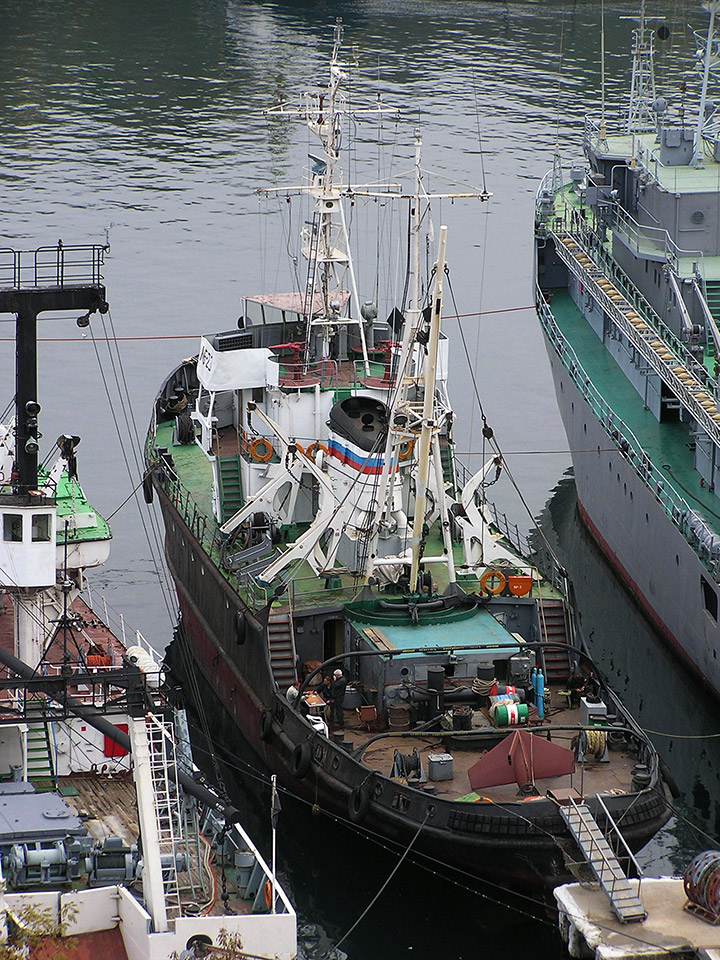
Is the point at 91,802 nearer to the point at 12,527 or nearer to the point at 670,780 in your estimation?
the point at 12,527

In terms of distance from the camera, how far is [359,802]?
109ft

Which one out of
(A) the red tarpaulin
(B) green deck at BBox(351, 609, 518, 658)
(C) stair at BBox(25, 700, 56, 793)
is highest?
(B) green deck at BBox(351, 609, 518, 658)

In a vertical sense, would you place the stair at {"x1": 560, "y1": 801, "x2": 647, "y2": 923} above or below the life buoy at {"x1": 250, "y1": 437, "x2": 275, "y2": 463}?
below

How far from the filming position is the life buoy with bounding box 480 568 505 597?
3816 cm

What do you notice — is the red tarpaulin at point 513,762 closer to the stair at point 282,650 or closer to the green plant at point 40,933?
the stair at point 282,650

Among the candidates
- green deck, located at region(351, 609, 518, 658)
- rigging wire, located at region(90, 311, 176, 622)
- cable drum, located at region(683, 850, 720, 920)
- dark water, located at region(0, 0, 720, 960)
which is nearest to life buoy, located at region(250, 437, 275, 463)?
green deck, located at region(351, 609, 518, 658)

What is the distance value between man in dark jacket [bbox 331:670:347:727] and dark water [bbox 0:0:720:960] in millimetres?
2375

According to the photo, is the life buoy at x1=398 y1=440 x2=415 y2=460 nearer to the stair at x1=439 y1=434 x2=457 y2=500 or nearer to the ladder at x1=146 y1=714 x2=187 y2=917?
the stair at x1=439 y1=434 x2=457 y2=500

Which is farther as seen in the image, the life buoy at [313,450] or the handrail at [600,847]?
the life buoy at [313,450]

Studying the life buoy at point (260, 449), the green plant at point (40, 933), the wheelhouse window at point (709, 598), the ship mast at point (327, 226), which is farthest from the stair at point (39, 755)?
the wheelhouse window at point (709, 598)

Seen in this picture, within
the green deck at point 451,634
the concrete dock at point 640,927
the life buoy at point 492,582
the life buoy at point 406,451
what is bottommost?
the concrete dock at point 640,927

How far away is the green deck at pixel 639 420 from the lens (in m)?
44.4

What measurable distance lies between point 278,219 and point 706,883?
55.7 m

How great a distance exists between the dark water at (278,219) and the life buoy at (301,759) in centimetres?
144
